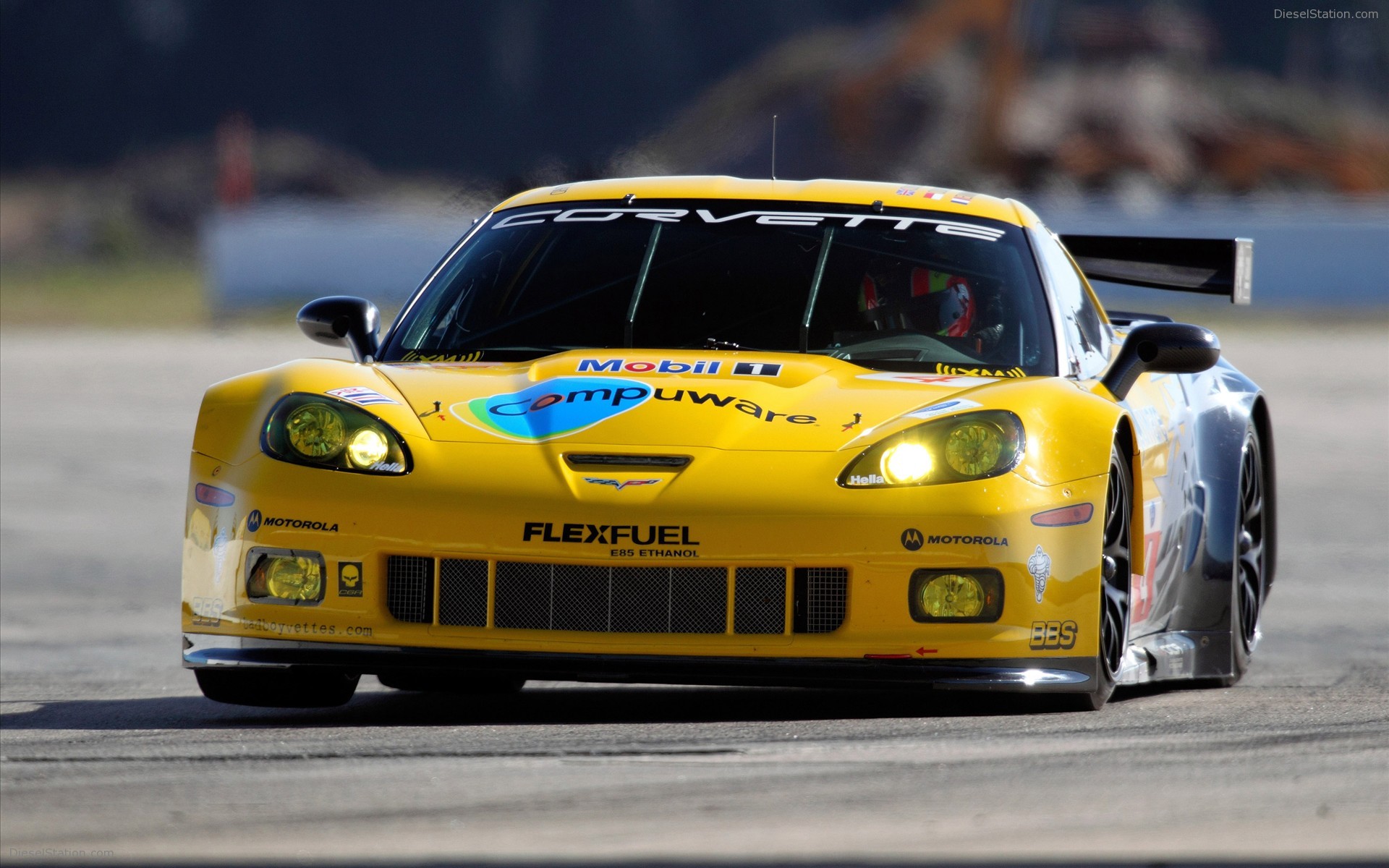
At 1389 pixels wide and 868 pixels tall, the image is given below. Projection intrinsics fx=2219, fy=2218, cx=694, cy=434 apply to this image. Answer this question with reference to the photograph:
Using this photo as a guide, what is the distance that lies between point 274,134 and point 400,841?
1987 inches

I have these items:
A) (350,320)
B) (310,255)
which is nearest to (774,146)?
(350,320)

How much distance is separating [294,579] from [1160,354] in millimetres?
2127

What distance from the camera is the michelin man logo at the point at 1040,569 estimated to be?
4609mm

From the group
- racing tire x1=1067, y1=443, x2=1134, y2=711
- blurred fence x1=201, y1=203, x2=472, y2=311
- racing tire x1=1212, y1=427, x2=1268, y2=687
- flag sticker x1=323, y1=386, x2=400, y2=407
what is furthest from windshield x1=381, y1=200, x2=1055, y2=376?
blurred fence x1=201, y1=203, x2=472, y2=311

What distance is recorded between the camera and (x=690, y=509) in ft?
14.8

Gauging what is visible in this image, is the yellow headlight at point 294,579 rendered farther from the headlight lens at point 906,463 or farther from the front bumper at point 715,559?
the headlight lens at point 906,463

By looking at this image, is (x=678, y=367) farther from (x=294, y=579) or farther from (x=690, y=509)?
(x=294, y=579)

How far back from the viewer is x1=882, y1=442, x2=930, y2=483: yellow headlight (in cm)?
460

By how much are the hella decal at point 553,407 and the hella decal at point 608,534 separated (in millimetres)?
262

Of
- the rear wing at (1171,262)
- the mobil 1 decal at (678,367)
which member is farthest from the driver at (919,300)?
the rear wing at (1171,262)

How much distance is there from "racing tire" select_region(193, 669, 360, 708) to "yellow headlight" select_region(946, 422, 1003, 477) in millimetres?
1424

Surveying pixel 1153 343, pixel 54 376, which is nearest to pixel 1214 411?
pixel 1153 343

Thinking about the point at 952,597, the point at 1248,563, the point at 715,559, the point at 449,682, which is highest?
the point at 715,559

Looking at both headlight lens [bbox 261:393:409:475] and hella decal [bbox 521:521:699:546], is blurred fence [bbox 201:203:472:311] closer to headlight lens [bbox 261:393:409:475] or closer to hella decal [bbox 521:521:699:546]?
headlight lens [bbox 261:393:409:475]
